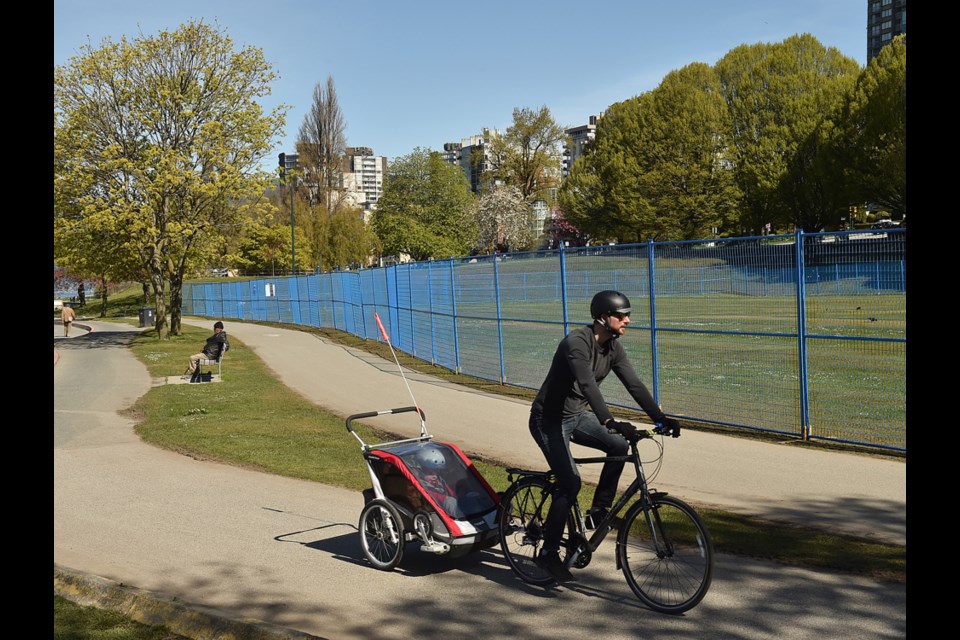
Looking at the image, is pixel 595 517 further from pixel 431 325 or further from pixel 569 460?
pixel 431 325

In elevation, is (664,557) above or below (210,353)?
below

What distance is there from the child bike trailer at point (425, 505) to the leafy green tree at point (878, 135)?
4397 centimetres

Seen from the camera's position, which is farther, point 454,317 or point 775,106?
point 775,106

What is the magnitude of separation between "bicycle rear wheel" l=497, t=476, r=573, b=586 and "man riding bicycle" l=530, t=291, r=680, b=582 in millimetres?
216

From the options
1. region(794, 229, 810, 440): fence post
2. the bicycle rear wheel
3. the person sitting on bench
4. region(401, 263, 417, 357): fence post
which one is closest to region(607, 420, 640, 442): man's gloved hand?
the bicycle rear wheel

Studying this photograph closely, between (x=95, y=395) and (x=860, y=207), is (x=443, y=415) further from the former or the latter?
(x=860, y=207)

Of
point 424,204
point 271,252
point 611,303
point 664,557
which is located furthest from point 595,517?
point 424,204

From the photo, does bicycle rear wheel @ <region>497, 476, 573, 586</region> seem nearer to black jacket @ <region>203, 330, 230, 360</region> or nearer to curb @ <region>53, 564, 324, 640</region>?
curb @ <region>53, 564, 324, 640</region>

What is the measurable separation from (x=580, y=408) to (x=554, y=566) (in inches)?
40.3

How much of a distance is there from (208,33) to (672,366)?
2228cm

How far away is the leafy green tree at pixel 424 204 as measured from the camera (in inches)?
3334

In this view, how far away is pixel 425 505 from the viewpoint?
6477mm
